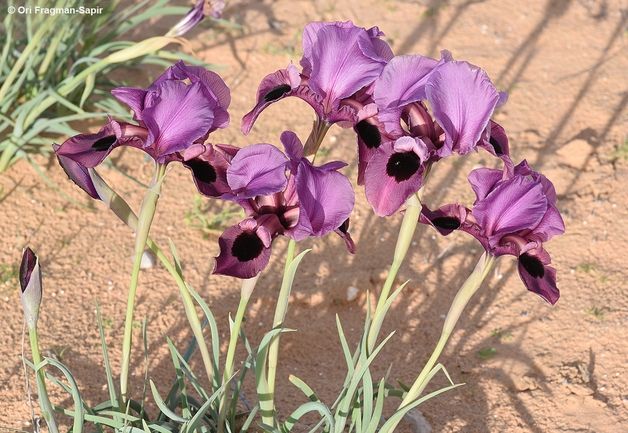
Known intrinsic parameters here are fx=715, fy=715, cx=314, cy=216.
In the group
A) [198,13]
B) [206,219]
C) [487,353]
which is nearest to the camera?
[487,353]

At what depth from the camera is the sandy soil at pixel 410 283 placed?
254 cm

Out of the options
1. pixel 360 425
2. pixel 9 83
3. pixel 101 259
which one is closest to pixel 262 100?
pixel 360 425

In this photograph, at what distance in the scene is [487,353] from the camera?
2.74m

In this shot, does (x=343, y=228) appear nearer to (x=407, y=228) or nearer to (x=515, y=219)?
(x=407, y=228)

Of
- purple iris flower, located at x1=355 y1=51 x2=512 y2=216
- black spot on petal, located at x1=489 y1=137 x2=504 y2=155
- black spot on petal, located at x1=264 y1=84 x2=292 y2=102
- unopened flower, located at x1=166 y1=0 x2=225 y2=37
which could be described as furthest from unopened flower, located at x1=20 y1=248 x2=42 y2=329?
unopened flower, located at x1=166 y1=0 x2=225 y2=37

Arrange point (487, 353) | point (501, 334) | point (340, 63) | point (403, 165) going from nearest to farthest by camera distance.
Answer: point (403, 165) → point (340, 63) → point (487, 353) → point (501, 334)

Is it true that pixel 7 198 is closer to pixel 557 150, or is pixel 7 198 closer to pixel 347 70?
pixel 347 70

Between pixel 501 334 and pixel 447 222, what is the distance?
1580 millimetres

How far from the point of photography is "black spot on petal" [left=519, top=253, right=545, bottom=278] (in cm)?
138

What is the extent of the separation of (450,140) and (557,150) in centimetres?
269

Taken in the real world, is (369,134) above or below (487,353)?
above

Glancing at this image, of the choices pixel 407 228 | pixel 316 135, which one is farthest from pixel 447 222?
pixel 316 135

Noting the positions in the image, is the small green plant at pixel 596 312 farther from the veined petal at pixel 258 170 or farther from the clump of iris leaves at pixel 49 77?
the clump of iris leaves at pixel 49 77

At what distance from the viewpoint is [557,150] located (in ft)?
12.3
